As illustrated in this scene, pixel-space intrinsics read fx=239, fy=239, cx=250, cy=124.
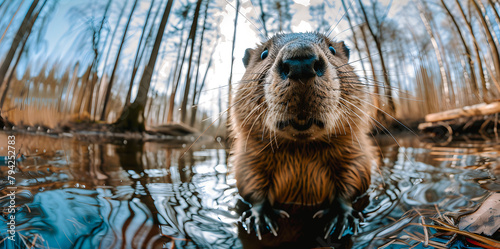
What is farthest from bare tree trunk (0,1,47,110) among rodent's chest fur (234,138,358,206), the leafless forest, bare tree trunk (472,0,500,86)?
bare tree trunk (472,0,500,86)

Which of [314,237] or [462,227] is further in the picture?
[314,237]

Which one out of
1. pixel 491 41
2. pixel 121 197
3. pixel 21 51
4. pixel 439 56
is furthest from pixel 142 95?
pixel 491 41

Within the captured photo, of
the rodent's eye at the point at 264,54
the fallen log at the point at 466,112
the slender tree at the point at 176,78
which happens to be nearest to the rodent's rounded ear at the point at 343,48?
the rodent's eye at the point at 264,54

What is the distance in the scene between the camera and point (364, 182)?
4.62 ft

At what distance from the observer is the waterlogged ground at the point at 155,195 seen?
32.1 inches

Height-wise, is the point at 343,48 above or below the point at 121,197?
above

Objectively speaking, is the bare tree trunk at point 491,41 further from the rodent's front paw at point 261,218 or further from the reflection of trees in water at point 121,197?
the reflection of trees in water at point 121,197

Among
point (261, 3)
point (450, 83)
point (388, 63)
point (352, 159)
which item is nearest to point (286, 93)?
point (261, 3)

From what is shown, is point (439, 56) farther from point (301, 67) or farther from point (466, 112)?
point (301, 67)

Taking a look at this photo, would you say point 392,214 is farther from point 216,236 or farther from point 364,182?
point 216,236

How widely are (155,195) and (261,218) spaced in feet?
1.69

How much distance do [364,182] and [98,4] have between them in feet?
5.71

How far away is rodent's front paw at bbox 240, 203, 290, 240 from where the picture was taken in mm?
984

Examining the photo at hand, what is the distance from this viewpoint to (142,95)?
1268mm
